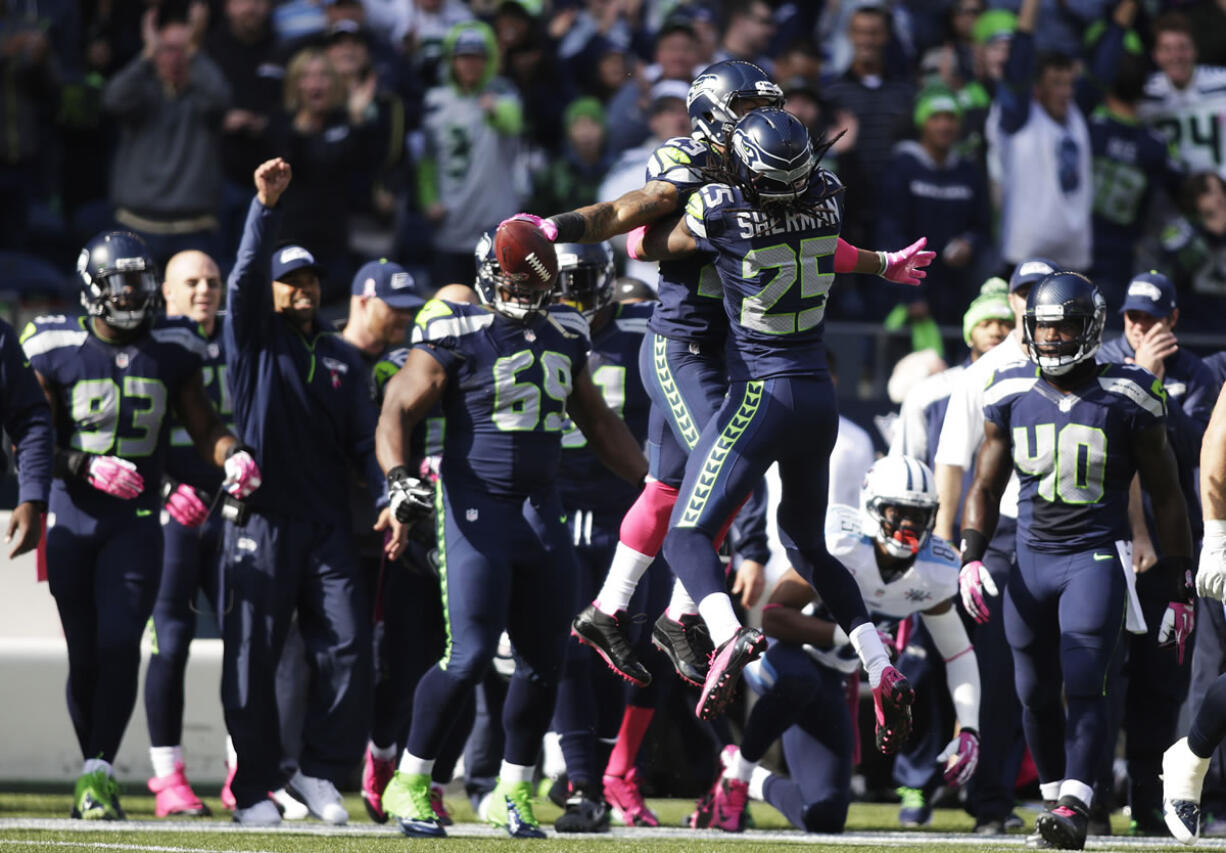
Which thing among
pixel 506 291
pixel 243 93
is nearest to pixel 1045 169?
pixel 243 93

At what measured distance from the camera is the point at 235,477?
27.0 feet

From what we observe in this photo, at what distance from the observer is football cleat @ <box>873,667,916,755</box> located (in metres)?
6.85

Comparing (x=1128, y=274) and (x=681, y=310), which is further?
(x=1128, y=274)

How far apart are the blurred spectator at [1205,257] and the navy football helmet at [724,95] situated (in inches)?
265

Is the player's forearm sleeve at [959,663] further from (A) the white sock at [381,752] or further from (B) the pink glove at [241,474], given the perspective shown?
(B) the pink glove at [241,474]

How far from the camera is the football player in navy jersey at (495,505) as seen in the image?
25.4 ft

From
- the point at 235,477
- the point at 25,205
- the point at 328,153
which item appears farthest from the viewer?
the point at 25,205

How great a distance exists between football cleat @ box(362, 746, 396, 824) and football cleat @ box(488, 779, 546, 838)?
800mm

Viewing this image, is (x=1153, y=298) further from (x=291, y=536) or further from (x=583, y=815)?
(x=291, y=536)

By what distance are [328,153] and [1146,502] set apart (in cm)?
522

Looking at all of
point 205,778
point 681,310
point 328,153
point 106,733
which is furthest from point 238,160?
point 681,310

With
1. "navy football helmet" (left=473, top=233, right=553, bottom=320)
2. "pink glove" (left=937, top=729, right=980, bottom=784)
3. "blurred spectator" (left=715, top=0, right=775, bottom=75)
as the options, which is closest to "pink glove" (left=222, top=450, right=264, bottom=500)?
"navy football helmet" (left=473, top=233, right=553, bottom=320)

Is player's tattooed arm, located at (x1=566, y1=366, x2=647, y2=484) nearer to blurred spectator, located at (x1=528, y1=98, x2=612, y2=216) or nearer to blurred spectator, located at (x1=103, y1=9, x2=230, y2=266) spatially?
blurred spectator, located at (x1=103, y1=9, x2=230, y2=266)

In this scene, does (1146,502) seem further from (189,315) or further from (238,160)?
(238,160)
